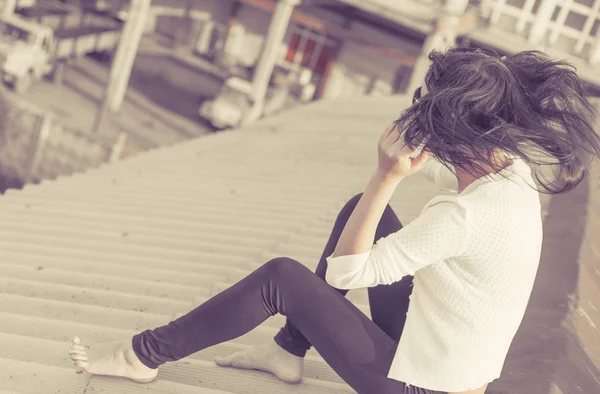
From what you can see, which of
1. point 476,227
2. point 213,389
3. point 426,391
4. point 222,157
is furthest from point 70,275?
point 222,157

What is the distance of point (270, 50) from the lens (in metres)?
14.3

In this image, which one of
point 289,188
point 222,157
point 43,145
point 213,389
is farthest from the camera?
point 43,145

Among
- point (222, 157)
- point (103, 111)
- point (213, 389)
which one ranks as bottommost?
point (103, 111)

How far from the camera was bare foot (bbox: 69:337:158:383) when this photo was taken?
2.23 m

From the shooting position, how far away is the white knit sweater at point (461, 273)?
1.83 metres

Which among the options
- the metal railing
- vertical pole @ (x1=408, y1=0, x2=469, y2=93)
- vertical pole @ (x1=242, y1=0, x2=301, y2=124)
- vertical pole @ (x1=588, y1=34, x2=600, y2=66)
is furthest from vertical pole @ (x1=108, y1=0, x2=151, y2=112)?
vertical pole @ (x1=588, y1=34, x2=600, y2=66)

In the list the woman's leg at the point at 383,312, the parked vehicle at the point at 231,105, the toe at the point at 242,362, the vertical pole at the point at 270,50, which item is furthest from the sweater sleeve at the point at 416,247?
the parked vehicle at the point at 231,105

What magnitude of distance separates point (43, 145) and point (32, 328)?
8456mm

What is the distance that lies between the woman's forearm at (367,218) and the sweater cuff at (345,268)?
21 millimetres

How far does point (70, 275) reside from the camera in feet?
11.3

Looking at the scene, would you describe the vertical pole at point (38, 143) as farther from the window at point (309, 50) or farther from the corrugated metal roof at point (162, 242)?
the window at point (309, 50)

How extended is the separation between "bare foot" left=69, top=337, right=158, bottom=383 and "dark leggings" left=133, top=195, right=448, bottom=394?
0.03 m

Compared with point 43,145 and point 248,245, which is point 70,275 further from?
point 43,145

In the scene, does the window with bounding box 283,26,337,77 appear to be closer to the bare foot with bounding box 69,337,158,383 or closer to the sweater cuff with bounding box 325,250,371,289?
the bare foot with bounding box 69,337,158,383
